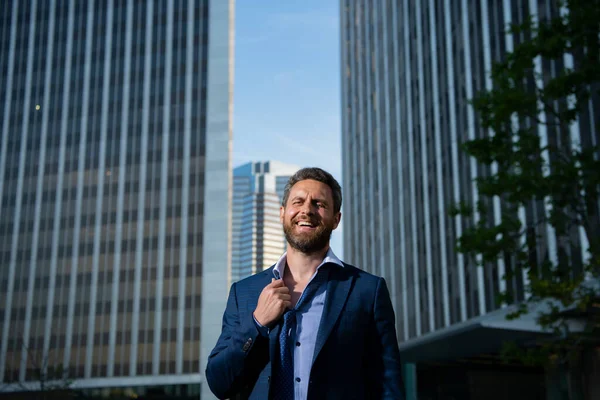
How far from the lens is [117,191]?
273 feet

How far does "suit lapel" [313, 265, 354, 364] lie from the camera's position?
11.5ft

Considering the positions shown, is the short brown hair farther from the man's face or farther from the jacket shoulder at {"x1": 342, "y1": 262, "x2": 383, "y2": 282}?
the jacket shoulder at {"x1": 342, "y1": 262, "x2": 383, "y2": 282}

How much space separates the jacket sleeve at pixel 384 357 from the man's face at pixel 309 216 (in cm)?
40

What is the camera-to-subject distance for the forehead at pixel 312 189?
3756 mm

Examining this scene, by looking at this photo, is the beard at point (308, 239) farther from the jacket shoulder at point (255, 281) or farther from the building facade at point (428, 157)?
the building facade at point (428, 157)

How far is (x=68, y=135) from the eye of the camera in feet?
281

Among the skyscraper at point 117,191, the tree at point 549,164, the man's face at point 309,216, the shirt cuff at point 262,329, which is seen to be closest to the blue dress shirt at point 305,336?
the shirt cuff at point 262,329

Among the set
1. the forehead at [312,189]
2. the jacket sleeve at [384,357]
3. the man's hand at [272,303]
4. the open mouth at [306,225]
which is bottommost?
the jacket sleeve at [384,357]

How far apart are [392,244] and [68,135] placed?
45.3 m

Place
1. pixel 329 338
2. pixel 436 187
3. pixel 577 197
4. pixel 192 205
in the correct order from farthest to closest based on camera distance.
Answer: pixel 192 205, pixel 436 187, pixel 577 197, pixel 329 338

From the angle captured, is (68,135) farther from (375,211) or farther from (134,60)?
(375,211)

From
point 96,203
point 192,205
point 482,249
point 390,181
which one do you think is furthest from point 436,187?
point 96,203

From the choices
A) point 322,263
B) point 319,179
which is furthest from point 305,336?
point 319,179

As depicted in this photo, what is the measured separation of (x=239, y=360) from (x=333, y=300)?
54 centimetres
